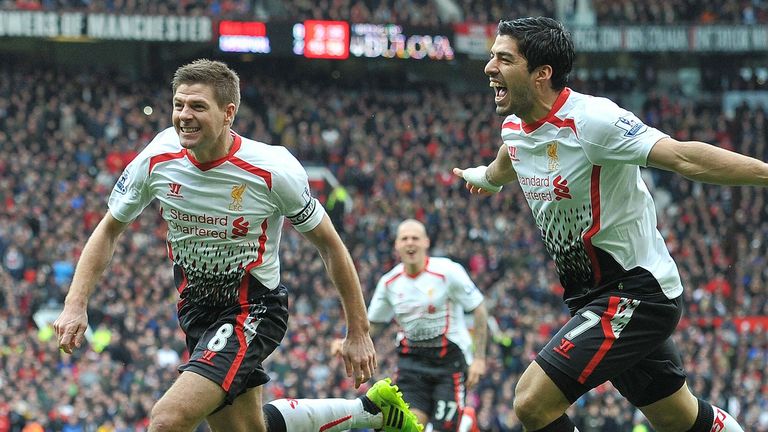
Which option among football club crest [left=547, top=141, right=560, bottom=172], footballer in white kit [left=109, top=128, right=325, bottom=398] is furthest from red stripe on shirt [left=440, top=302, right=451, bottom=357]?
football club crest [left=547, top=141, right=560, bottom=172]

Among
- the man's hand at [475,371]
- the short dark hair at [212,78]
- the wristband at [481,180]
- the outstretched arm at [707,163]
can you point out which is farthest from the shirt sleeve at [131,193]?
the man's hand at [475,371]

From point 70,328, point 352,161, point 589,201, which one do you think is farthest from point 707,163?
point 352,161

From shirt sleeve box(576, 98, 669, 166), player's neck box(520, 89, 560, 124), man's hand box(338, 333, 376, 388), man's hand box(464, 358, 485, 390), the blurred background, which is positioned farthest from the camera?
the blurred background

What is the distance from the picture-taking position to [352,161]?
28.3 metres

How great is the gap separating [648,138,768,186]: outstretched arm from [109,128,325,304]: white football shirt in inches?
77.8

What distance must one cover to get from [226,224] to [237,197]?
0.16m

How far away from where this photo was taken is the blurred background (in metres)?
18.9

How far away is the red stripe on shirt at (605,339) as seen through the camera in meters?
6.05

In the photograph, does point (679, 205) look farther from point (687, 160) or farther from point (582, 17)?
point (687, 160)

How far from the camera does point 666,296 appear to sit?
246 inches

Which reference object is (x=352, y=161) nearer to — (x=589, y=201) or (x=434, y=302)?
(x=434, y=302)

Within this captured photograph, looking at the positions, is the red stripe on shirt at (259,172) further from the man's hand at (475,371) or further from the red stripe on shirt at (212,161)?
the man's hand at (475,371)

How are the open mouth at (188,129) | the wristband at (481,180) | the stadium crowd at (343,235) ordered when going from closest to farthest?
the open mouth at (188,129)
the wristband at (481,180)
the stadium crowd at (343,235)

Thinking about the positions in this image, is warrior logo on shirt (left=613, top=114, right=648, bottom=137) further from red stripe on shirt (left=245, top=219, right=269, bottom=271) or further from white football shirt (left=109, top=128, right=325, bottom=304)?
red stripe on shirt (left=245, top=219, right=269, bottom=271)
